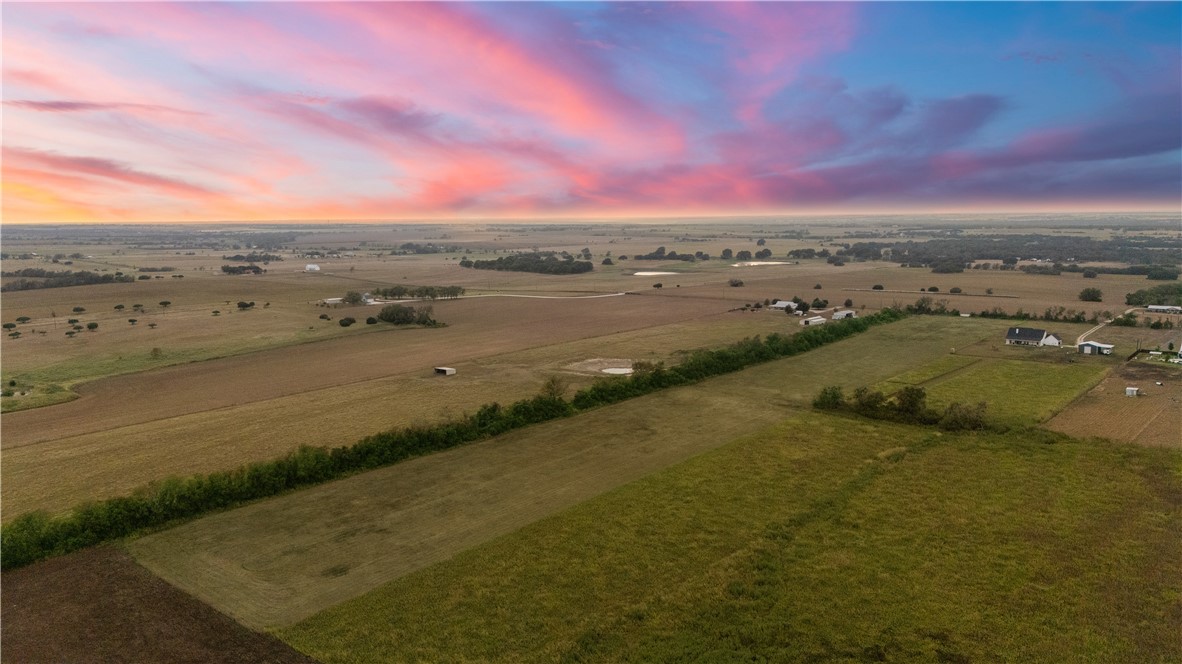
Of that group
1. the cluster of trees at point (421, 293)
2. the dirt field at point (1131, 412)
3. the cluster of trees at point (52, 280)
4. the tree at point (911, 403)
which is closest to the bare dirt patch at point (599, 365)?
the tree at point (911, 403)

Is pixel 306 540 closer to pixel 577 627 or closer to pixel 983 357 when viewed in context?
pixel 577 627

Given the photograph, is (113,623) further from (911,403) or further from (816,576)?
(911,403)

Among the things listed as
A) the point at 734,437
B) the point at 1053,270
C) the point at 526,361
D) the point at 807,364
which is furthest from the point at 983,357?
the point at 1053,270

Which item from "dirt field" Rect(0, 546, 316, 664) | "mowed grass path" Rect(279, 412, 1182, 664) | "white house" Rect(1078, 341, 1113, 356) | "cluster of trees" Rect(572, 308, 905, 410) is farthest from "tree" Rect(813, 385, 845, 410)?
"dirt field" Rect(0, 546, 316, 664)

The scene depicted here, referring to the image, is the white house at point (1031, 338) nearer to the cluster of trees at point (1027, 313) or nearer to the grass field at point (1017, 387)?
the grass field at point (1017, 387)

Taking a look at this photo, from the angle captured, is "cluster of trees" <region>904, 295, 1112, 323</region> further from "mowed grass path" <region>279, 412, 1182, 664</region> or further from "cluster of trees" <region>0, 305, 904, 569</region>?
"mowed grass path" <region>279, 412, 1182, 664</region>

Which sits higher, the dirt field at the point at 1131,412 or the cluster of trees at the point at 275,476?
the cluster of trees at the point at 275,476

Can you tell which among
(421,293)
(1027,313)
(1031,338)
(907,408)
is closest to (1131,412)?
(907,408)
